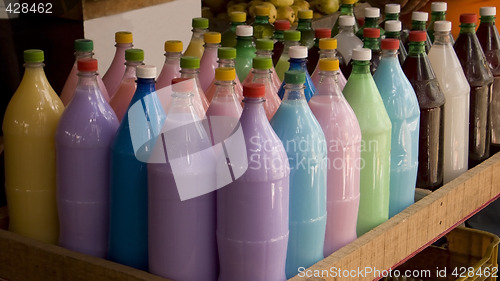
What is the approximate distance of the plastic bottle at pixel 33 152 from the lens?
1.47 meters

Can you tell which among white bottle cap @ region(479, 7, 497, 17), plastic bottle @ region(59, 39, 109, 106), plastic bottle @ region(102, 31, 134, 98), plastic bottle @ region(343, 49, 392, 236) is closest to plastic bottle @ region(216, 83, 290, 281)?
plastic bottle @ region(343, 49, 392, 236)

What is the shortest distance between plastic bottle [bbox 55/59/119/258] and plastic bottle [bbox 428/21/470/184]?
0.82 metres

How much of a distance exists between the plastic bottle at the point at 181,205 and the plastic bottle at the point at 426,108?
0.61 meters

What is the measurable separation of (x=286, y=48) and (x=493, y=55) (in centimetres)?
63

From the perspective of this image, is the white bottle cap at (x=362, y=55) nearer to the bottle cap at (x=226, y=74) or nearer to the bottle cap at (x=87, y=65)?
the bottle cap at (x=226, y=74)

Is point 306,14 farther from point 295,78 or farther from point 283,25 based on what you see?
point 295,78

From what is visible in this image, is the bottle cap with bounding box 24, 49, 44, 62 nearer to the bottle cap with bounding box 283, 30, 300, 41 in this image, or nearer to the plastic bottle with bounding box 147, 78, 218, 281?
the plastic bottle with bounding box 147, 78, 218, 281

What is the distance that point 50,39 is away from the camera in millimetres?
2328

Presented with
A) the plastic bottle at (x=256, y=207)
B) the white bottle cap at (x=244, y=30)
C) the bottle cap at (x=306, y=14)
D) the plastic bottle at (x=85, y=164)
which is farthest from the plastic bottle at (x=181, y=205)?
the bottle cap at (x=306, y=14)

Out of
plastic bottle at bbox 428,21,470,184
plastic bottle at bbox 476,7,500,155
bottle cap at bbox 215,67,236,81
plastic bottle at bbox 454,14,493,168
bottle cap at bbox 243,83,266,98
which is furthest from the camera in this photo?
plastic bottle at bbox 476,7,500,155

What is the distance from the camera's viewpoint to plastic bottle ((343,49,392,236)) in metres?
1.51

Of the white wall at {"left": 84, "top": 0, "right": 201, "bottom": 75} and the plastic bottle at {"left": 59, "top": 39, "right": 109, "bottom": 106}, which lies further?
→ the white wall at {"left": 84, "top": 0, "right": 201, "bottom": 75}

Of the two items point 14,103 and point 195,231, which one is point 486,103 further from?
point 14,103

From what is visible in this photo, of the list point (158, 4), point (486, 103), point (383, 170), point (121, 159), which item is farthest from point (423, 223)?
point (158, 4)
